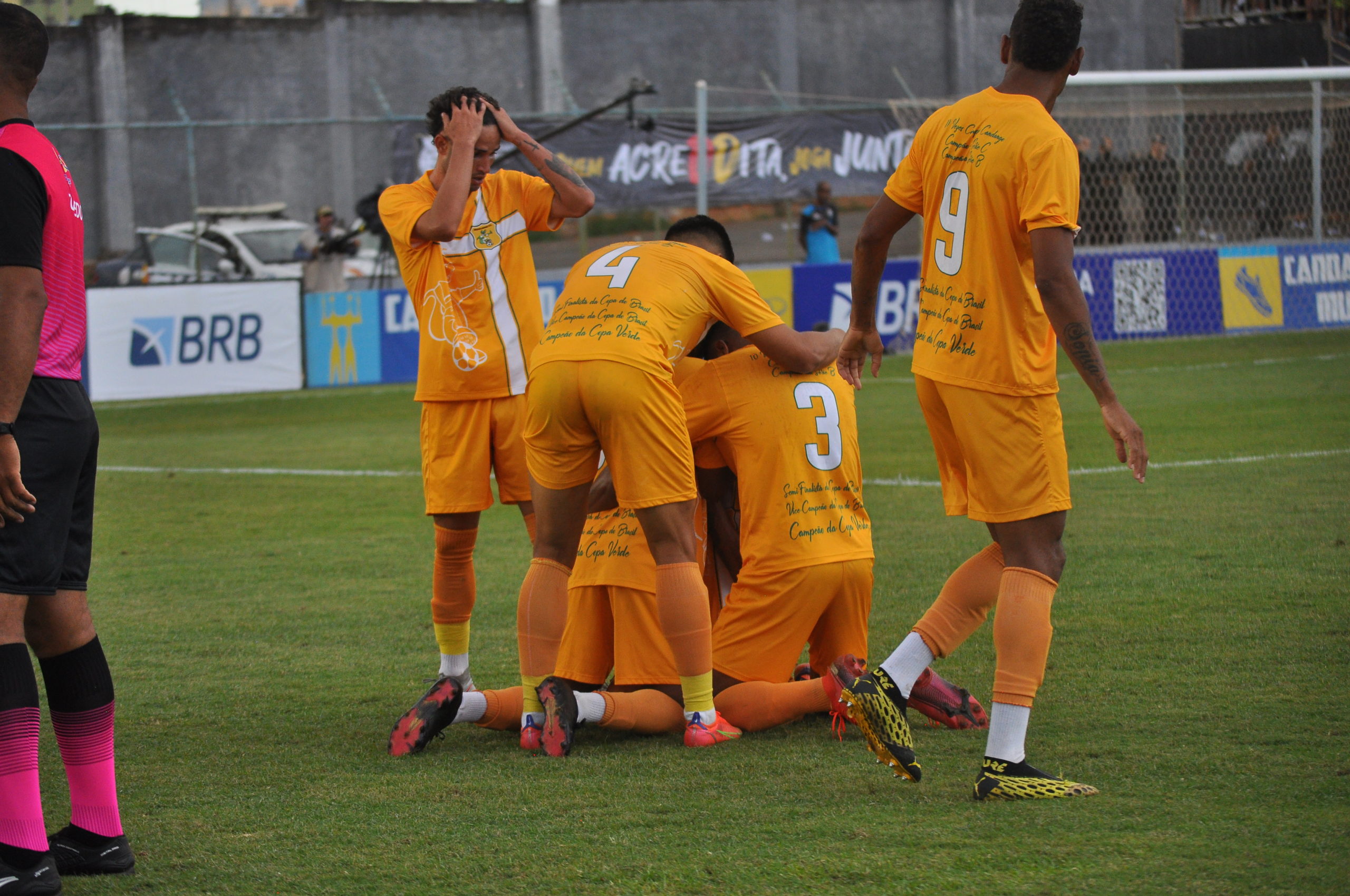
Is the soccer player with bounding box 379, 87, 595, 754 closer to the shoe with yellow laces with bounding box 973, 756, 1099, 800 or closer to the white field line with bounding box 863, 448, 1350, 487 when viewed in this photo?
the shoe with yellow laces with bounding box 973, 756, 1099, 800

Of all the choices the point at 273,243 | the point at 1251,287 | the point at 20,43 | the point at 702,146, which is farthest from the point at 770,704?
the point at 273,243

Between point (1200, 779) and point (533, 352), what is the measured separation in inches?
87.2

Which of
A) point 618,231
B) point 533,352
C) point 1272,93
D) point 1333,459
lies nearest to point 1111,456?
point 1333,459

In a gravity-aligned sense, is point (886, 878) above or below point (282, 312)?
below

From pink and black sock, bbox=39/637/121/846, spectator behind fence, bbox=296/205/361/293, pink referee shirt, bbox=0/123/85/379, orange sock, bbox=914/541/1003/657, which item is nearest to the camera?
pink referee shirt, bbox=0/123/85/379

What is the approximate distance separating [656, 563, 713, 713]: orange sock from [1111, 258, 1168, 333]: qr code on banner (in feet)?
48.4

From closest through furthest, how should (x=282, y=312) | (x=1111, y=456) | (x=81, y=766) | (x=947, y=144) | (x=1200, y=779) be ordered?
(x=81, y=766), (x=1200, y=779), (x=947, y=144), (x=1111, y=456), (x=282, y=312)

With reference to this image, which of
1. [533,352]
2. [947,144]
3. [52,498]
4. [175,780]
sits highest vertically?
[947,144]

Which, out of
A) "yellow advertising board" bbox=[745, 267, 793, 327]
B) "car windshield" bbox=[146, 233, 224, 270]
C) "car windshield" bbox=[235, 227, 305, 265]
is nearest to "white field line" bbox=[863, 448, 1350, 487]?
"yellow advertising board" bbox=[745, 267, 793, 327]

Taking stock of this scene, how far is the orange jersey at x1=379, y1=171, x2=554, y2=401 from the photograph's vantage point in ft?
16.1

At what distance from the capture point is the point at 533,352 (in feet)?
14.5

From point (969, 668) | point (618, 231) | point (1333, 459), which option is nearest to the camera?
point (969, 668)

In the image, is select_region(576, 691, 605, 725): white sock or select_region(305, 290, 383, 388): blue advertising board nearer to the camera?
select_region(576, 691, 605, 725): white sock

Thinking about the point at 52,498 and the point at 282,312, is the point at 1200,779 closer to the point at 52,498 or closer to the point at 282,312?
the point at 52,498
